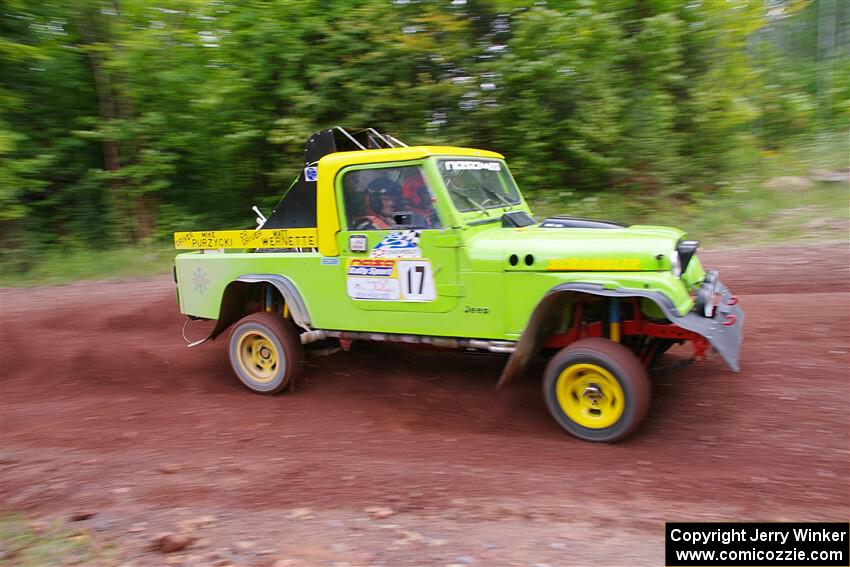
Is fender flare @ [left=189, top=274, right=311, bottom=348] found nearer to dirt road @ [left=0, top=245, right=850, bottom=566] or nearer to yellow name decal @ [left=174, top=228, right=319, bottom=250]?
yellow name decal @ [left=174, top=228, right=319, bottom=250]

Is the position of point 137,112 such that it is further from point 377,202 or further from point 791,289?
point 791,289

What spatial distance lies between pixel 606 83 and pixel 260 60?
587 centimetres

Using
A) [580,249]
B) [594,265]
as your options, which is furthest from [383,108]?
[594,265]

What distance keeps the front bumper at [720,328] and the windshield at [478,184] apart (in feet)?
5.74

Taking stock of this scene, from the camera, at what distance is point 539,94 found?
34.5 feet

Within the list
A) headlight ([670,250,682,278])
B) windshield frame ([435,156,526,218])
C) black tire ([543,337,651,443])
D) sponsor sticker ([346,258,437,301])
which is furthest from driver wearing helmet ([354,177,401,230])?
headlight ([670,250,682,278])

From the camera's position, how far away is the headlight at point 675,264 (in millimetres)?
4076

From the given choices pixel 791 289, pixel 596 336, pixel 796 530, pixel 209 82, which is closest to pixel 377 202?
pixel 596 336

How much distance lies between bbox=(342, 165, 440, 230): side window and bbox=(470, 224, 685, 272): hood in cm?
48

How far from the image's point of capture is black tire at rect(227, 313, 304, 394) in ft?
17.7

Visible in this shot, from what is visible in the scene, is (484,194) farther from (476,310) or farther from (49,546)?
(49,546)

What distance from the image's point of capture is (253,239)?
5.63m

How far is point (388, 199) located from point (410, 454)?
1.93 meters

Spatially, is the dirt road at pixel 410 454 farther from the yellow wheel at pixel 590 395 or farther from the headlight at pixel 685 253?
the headlight at pixel 685 253
